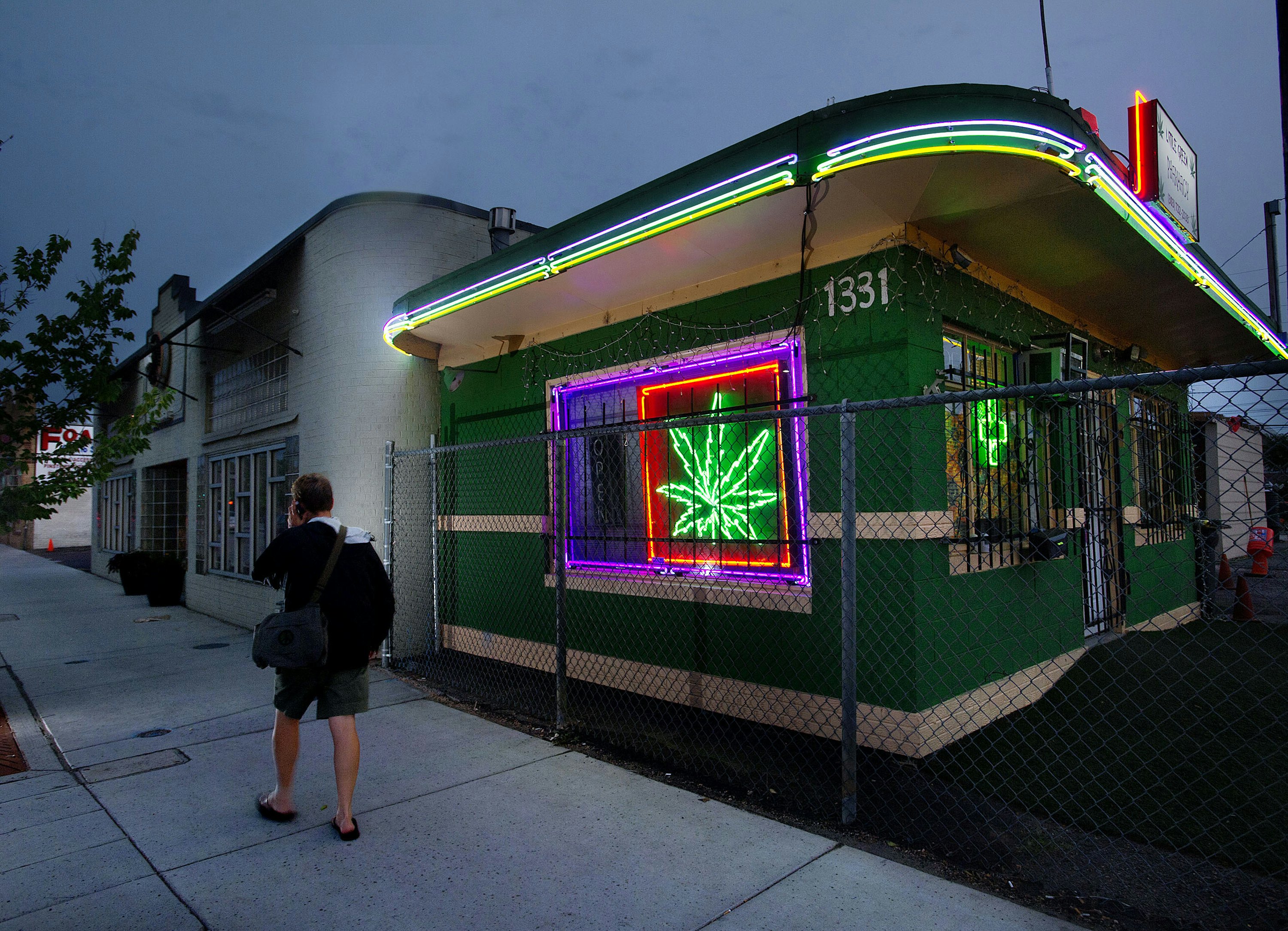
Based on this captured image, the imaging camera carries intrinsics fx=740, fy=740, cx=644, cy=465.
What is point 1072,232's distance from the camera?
5039mm

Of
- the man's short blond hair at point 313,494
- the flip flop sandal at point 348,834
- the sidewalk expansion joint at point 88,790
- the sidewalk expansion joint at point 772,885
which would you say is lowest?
the sidewalk expansion joint at point 772,885

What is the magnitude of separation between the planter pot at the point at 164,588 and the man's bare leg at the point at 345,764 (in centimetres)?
1124

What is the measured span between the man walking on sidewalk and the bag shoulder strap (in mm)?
15

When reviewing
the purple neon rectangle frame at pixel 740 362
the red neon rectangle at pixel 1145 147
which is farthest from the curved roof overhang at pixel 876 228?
the red neon rectangle at pixel 1145 147

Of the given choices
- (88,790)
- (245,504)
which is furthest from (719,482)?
(245,504)

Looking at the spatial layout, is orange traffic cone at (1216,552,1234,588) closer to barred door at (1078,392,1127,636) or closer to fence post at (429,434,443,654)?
barred door at (1078,392,1127,636)

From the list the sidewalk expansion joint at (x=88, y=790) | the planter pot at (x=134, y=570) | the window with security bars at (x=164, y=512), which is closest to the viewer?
the sidewalk expansion joint at (x=88, y=790)

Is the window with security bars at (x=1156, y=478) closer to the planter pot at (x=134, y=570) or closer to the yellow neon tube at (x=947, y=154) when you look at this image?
the yellow neon tube at (x=947, y=154)

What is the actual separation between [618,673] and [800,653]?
1870 mm

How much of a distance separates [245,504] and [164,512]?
19.6 feet

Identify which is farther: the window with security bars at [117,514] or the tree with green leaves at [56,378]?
the window with security bars at [117,514]

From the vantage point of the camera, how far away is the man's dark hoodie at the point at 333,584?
3.59 meters

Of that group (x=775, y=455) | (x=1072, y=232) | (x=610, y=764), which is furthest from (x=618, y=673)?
(x=1072, y=232)

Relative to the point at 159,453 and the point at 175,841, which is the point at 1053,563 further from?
the point at 159,453
